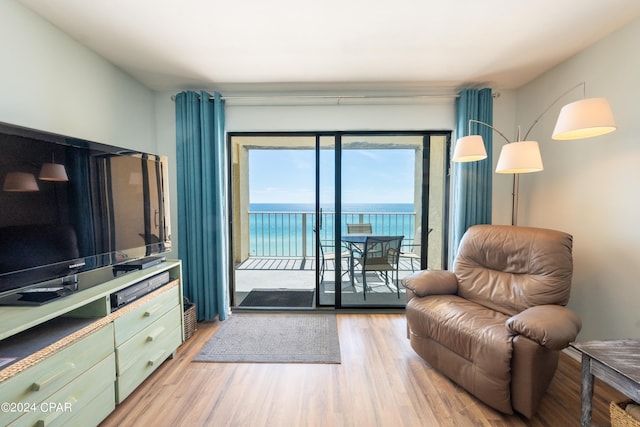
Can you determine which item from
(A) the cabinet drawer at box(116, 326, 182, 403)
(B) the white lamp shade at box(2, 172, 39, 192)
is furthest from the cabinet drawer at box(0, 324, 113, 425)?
(B) the white lamp shade at box(2, 172, 39, 192)

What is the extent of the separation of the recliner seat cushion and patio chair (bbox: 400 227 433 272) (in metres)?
1.00

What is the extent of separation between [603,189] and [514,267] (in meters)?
0.86

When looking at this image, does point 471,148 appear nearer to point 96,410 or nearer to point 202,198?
point 202,198

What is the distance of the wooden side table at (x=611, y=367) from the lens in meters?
1.04

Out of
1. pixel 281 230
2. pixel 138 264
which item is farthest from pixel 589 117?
pixel 281 230

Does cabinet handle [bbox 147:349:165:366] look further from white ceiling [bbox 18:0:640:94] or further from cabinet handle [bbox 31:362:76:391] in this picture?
white ceiling [bbox 18:0:640:94]

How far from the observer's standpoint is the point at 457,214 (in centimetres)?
272

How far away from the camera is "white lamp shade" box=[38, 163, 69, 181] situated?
4.31 ft

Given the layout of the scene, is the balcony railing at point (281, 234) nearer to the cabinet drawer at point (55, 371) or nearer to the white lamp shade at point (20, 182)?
the cabinet drawer at point (55, 371)

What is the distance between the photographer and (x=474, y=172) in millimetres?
2650

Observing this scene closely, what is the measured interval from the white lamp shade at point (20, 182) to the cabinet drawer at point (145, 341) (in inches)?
38.7

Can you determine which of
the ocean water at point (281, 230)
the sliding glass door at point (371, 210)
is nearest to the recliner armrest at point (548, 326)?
the sliding glass door at point (371, 210)

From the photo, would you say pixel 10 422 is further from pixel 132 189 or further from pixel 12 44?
pixel 12 44

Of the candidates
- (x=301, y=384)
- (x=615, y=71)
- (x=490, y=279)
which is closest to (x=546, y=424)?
(x=490, y=279)
